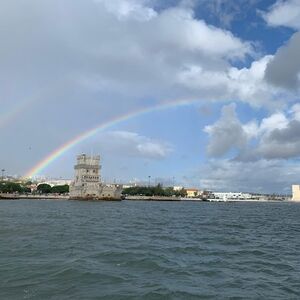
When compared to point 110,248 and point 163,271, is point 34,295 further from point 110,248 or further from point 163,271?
point 110,248

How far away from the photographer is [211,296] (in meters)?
17.9

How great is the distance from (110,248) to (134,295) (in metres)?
13.1

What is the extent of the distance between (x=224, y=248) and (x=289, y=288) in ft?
43.5

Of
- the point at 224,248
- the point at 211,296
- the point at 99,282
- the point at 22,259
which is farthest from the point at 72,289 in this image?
the point at 224,248

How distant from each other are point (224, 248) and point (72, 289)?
55.7 feet

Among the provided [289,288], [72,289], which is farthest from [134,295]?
[289,288]

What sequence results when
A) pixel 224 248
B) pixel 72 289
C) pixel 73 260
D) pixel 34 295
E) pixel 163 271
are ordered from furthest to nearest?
pixel 224 248, pixel 73 260, pixel 163 271, pixel 72 289, pixel 34 295

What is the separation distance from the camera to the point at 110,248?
30.6 metres

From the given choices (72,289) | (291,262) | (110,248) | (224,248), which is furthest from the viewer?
(224,248)

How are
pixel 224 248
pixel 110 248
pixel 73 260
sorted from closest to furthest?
pixel 73 260
pixel 110 248
pixel 224 248

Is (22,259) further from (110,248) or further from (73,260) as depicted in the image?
(110,248)

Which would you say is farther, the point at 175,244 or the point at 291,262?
the point at 175,244

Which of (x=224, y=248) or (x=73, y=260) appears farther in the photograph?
(x=224, y=248)

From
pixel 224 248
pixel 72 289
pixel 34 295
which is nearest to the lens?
pixel 34 295
